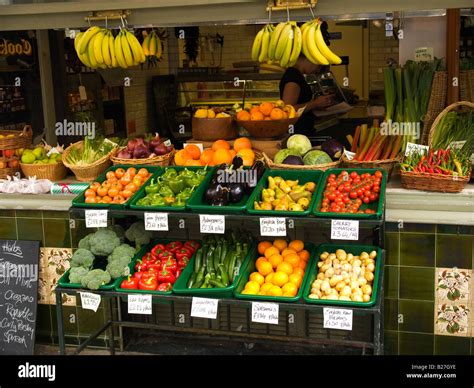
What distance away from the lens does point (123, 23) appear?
15.2ft

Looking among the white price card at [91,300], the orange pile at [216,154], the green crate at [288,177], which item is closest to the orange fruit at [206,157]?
the orange pile at [216,154]

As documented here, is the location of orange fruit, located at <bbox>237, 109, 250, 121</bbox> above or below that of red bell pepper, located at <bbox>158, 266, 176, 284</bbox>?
above

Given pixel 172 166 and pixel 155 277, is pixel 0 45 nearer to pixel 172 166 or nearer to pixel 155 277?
pixel 172 166

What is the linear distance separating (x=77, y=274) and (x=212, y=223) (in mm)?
915

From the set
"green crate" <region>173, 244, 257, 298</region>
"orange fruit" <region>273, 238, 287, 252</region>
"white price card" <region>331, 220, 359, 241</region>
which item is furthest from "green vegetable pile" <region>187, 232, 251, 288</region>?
"white price card" <region>331, 220, 359, 241</region>

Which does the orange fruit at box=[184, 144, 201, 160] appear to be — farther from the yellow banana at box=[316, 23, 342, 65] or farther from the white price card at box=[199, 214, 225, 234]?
the yellow banana at box=[316, 23, 342, 65]

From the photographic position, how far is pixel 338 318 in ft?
11.5

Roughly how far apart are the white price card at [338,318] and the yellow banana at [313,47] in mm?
1683

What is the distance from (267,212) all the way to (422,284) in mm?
1241

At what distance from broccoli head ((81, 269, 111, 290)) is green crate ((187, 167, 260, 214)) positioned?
68 centimetres

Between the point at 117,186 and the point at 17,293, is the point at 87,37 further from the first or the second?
the point at 17,293

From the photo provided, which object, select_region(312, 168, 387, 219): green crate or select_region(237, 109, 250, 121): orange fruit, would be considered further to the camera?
select_region(237, 109, 250, 121): orange fruit

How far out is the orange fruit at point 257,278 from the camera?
12.6ft

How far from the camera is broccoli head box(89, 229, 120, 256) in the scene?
422 cm
